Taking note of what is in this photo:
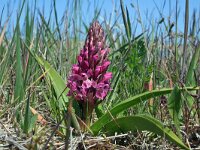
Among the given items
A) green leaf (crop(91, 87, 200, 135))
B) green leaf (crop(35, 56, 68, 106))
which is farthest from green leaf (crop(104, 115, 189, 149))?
green leaf (crop(35, 56, 68, 106))

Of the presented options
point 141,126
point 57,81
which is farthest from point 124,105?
point 57,81

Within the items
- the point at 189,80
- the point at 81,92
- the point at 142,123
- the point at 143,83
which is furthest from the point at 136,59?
the point at 142,123

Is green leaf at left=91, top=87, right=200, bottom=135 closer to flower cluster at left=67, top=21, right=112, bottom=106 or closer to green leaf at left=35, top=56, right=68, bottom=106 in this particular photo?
flower cluster at left=67, top=21, right=112, bottom=106

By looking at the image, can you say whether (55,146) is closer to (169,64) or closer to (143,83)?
(143,83)

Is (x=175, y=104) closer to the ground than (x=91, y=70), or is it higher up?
closer to the ground

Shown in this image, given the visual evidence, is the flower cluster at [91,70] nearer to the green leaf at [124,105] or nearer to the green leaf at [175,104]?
the green leaf at [124,105]

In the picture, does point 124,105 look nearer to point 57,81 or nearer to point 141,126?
point 141,126
